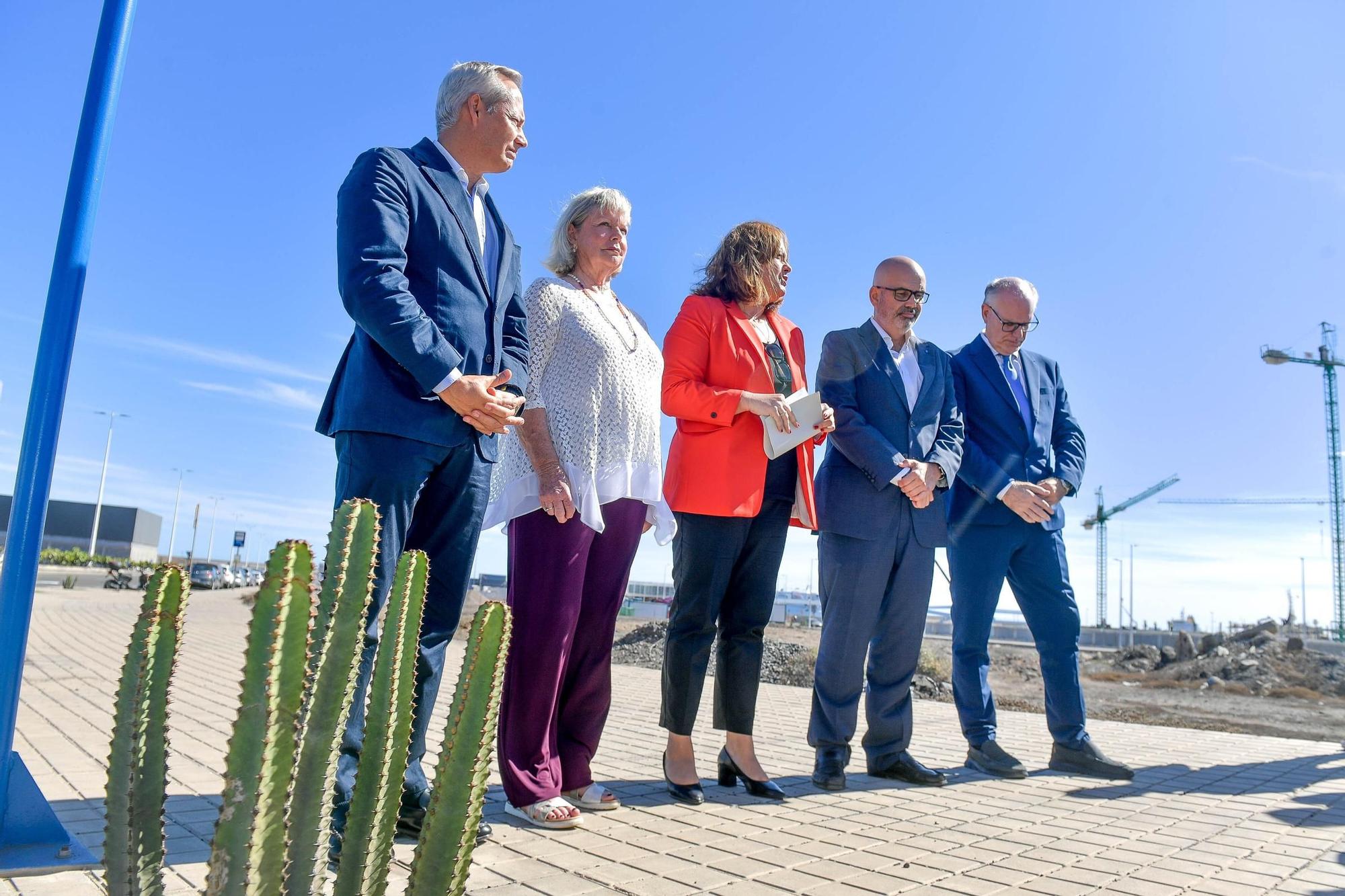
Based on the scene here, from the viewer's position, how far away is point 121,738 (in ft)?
4.70

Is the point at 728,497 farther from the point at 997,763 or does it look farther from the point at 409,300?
the point at 997,763

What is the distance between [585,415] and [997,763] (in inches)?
110

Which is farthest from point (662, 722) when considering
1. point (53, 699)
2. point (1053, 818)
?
point (53, 699)

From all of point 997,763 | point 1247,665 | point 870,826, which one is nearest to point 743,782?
point 870,826

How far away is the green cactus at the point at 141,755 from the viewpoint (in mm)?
1431

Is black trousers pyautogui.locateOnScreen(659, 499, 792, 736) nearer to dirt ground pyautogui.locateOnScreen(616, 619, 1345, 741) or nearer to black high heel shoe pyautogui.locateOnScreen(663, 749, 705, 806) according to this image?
black high heel shoe pyautogui.locateOnScreen(663, 749, 705, 806)

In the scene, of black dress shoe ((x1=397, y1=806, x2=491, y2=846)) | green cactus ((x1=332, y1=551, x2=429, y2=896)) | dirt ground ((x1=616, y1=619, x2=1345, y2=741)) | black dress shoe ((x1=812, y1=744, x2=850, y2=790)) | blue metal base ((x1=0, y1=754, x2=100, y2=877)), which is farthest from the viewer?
dirt ground ((x1=616, y1=619, x2=1345, y2=741))

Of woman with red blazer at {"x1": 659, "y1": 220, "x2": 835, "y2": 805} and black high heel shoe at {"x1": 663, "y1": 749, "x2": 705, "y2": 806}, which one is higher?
woman with red blazer at {"x1": 659, "y1": 220, "x2": 835, "y2": 805}

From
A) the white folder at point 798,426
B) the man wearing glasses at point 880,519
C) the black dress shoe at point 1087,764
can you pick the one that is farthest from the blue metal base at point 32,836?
the black dress shoe at point 1087,764

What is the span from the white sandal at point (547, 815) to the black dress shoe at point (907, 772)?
176 cm

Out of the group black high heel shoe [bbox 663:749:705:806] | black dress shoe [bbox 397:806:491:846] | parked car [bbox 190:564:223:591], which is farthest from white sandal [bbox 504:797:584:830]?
parked car [bbox 190:564:223:591]

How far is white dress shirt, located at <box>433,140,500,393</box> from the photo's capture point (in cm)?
308

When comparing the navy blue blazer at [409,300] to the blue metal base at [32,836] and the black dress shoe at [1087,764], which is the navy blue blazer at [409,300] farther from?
the black dress shoe at [1087,764]

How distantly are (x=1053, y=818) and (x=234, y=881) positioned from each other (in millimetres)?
3220
